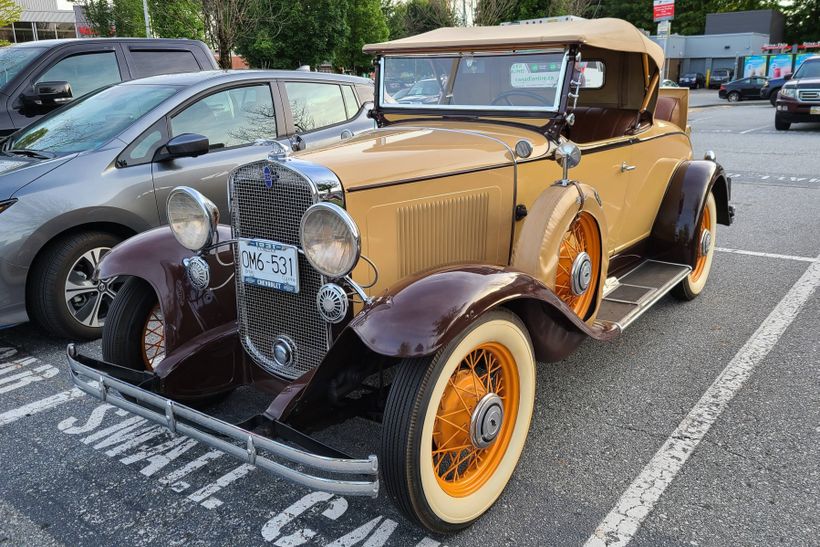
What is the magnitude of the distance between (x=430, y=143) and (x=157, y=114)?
239 centimetres

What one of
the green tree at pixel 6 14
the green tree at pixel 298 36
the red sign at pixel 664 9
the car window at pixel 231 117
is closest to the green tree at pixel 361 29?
the green tree at pixel 298 36

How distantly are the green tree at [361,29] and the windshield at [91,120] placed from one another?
2969 centimetres

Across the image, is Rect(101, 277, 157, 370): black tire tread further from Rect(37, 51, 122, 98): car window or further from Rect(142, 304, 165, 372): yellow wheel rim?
Rect(37, 51, 122, 98): car window

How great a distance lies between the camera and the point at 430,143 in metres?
3.06

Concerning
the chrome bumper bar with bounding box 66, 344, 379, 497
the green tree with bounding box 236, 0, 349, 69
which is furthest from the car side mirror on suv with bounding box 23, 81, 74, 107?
the green tree with bounding box 236, 0, 349, 69

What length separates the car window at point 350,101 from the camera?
19.0 ft

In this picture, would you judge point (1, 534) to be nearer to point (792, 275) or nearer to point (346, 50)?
point (792, 275)

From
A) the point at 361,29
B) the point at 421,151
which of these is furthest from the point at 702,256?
the point at 361,29

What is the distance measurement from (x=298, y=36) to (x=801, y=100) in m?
18.3

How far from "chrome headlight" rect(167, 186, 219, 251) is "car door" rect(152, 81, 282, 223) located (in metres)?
1.63

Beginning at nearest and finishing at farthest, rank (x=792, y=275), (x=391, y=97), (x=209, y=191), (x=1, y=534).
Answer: (x=1, y=534), (x=391, y=97), (x=209, y=191), (x=792, y=275)

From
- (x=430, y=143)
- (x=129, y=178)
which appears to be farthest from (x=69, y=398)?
(x=430, y=143)

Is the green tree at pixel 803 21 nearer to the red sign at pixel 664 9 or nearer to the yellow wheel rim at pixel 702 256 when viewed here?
the red sign at pixel 664 9

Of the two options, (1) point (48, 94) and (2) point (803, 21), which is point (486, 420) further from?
(2) point (803, 21)
